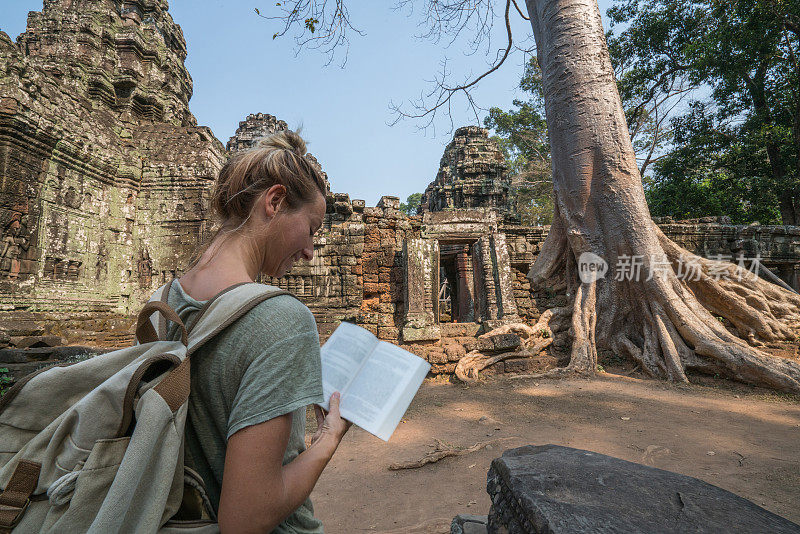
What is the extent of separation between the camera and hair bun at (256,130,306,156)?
1101 mm

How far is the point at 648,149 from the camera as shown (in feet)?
52.4

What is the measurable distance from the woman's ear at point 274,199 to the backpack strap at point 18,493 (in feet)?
2.19

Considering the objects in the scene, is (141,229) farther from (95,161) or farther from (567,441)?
(567,441)

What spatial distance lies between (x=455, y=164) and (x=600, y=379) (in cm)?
1177

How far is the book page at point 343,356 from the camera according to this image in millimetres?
1082

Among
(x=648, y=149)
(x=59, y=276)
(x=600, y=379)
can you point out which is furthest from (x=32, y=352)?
(x=648, y=149)

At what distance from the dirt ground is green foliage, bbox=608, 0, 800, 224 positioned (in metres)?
9.82

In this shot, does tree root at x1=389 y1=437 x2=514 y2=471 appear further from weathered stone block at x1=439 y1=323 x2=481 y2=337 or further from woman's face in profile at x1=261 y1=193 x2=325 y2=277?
weathered stone block at x1=439 y1=323 x2=481 y2=337

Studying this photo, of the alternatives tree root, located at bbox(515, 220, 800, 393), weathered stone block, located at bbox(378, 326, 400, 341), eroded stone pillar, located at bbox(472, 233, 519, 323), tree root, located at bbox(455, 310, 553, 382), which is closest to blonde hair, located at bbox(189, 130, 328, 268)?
tree root, located at bbox(455, 310, 553, 382)

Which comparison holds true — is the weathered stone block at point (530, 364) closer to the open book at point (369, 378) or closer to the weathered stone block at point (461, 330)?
the weathered stone block at point (461, 330)

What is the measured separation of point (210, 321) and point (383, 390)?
1.64ft

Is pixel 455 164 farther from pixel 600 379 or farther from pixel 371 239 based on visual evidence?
pixel 600 379

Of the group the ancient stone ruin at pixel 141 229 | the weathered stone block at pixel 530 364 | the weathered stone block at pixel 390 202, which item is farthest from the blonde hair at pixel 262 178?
the weathered stone block at pixel 390 202

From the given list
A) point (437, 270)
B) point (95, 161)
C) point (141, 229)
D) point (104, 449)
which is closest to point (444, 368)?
point (437, 270)
